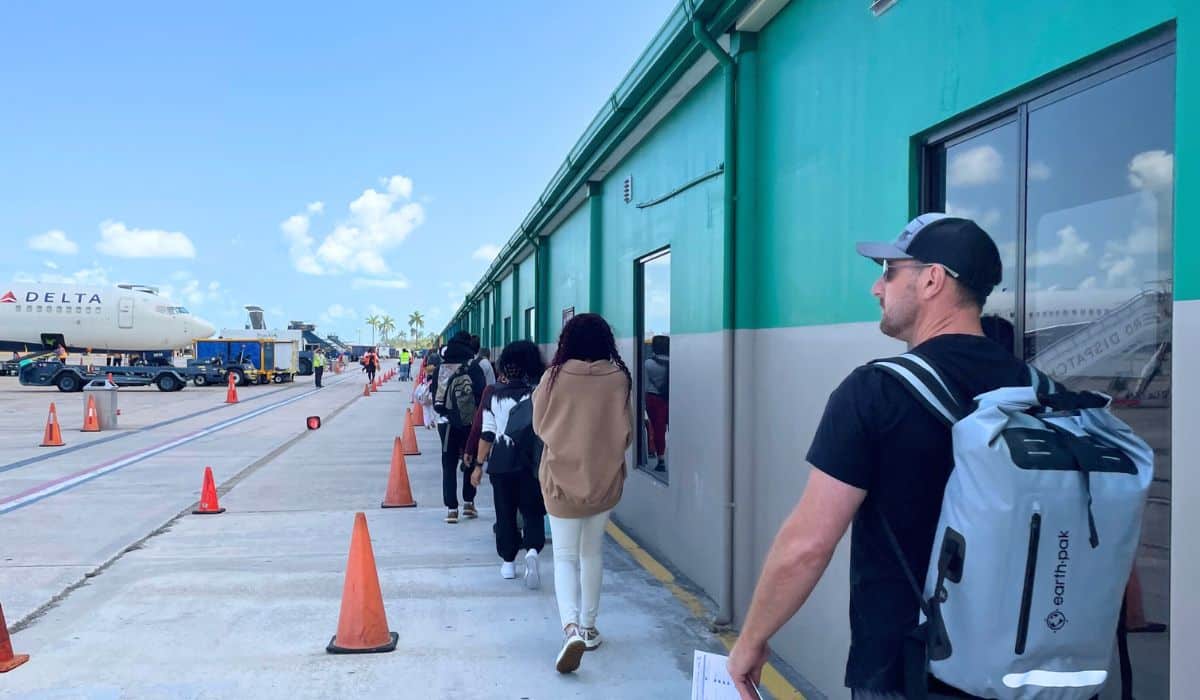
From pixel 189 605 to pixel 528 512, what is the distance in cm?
227

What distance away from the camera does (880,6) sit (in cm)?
400

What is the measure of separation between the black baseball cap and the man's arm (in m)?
0.55

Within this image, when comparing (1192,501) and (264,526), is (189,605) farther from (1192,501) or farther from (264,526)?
(1192,501)

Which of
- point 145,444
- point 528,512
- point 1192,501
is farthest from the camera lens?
point 145,444

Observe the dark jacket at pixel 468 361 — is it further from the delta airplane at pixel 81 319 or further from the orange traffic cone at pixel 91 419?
the delta airplane at pixel 81 319

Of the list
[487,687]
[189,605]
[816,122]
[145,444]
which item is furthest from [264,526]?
[145,444]

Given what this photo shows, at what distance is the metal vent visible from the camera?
3.93 metres

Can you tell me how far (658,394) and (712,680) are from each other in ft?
19.1

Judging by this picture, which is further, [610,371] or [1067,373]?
[610,371]

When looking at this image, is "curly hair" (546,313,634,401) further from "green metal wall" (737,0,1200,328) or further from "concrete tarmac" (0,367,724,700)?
"concrete tarmac" (0,367,724,700)

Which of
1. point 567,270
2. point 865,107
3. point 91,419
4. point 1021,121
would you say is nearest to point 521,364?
point 865,107

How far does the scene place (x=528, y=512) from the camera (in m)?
6.36

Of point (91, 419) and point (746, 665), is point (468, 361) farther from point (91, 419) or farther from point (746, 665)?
point (91, 419)

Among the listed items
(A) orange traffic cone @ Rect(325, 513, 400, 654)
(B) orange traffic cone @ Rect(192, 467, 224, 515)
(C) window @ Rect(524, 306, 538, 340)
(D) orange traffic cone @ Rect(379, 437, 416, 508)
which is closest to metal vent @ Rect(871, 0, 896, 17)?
(A) orange traffic cone @ Rect(325, 513, 400, 654)
